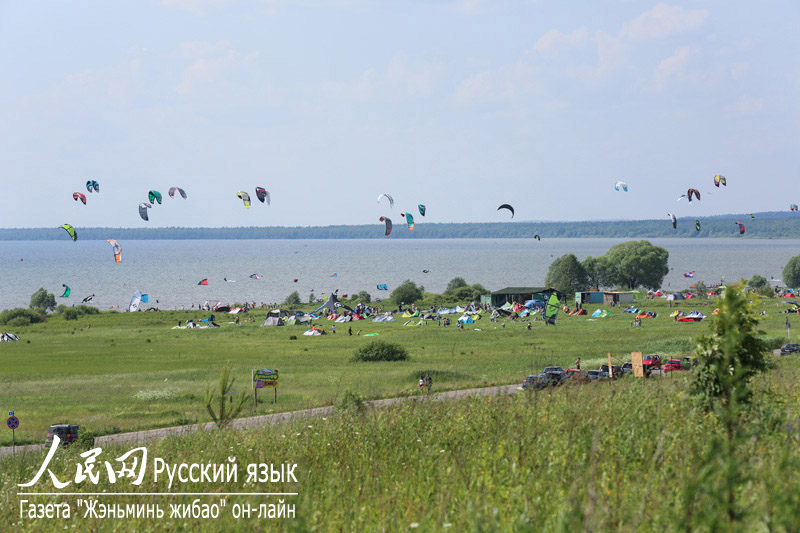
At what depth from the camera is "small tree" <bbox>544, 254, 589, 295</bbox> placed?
351 ft

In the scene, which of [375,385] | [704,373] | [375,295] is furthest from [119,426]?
[375,295]

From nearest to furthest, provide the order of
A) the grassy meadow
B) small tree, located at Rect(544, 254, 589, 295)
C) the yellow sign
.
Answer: the grassy meadow
the yellow sign
small tree, located at Rect(544, 254, 589, 295)

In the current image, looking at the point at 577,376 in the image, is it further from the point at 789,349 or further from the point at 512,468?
the point at 789,349

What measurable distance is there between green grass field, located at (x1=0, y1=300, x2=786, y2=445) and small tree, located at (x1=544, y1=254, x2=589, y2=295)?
103 ft

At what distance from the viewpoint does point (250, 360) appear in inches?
1802

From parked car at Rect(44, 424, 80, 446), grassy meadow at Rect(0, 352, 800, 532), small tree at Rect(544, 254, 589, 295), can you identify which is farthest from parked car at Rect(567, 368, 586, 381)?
small tree at Rect(544, 254, 589, 295)

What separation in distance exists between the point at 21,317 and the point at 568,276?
76.3 metres

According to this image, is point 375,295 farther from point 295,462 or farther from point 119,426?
point 295,462

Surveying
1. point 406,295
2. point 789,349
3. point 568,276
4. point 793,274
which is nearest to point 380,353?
point 789,349

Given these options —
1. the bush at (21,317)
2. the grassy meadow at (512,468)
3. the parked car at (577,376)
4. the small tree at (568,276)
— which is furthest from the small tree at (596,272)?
the grassy meadow at (512,468)

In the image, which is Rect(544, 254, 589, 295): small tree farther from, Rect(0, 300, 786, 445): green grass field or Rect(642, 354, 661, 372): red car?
Rect(642, 354, 661, 372): red car

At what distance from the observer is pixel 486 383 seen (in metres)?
30.2

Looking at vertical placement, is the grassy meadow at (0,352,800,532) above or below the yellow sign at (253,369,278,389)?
above

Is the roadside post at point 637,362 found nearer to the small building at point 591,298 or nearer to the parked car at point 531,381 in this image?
the parked car at point 531,381
